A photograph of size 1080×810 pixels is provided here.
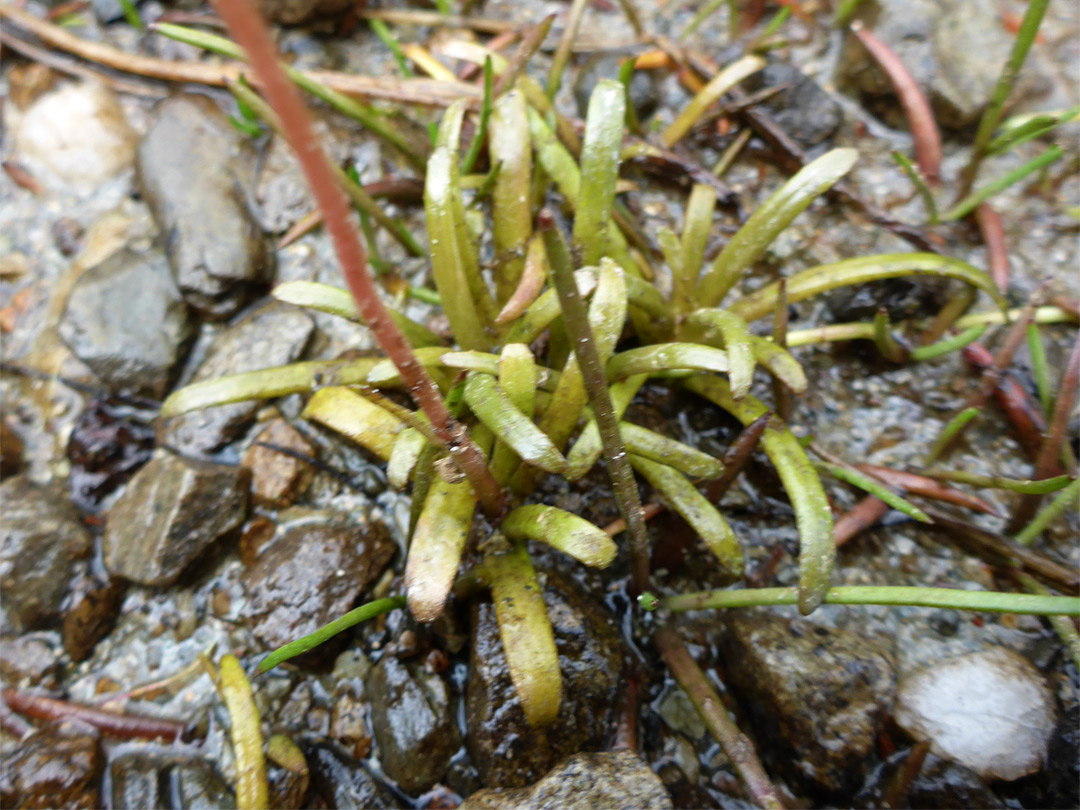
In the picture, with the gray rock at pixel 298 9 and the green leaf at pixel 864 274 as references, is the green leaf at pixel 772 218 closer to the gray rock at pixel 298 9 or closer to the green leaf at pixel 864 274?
the green leaf at pixel 864 274

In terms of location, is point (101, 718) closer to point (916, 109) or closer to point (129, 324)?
point (129, 324)

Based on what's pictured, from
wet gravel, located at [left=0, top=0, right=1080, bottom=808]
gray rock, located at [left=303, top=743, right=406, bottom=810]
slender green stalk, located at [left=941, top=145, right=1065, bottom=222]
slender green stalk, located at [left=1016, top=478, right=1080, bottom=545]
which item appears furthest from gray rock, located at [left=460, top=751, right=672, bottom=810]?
slender green stalk, located at [left=941, top=145, right=1065, bottom=222]

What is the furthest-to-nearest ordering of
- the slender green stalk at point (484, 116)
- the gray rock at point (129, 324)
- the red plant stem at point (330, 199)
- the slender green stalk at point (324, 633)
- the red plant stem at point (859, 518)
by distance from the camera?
the gray rock at point (129, 324) → the slender green stalk at point (484, 116) → the red plant stem at point (859, 518) → the slender green stalk at point (324, 633) → the red plant stem at point (330, 199)

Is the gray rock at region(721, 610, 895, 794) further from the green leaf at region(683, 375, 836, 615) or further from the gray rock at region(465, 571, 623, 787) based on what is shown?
the gray rock at region(465, 571, 623, 787)

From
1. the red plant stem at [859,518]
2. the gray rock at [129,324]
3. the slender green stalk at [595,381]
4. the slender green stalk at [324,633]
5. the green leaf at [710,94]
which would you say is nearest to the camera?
the slender green stalk at [595,381]

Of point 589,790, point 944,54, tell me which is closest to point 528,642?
point 589,790

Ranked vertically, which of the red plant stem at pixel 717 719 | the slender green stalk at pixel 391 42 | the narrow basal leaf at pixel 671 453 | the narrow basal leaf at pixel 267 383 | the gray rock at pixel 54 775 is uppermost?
the slender green stalk at pixel 391 42

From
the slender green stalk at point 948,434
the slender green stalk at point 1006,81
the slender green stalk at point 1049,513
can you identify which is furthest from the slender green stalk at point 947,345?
the slender green stalk at point 1006,81
